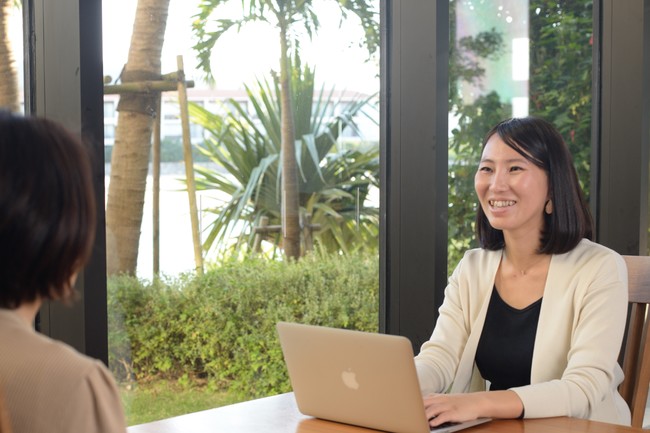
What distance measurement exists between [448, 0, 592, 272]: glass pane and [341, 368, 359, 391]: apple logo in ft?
4.75

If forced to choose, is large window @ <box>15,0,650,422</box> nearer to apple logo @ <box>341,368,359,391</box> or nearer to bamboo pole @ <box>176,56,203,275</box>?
bamboo pole @ <box>176,56,203,275</box>

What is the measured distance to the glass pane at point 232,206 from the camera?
240 centimetres

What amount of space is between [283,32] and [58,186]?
188 centimetres

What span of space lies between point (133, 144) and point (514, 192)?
97 cm

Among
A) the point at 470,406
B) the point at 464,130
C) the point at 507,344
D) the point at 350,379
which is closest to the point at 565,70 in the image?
the point at 464,130

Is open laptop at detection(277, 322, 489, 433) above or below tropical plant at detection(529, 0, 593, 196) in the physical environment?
below

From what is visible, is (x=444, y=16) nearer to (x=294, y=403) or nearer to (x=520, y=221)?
(x=520, y=221)

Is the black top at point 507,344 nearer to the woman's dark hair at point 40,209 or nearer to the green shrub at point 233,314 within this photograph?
the green shrub at point 233,314

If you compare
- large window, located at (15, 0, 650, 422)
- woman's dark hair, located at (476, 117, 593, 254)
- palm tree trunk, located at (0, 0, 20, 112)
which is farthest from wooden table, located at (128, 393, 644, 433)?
palm tree trunk, located at (0, 0, 20, 112)

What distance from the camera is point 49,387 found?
0.94 metres

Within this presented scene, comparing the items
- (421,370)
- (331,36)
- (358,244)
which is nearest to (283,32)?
(331,36)

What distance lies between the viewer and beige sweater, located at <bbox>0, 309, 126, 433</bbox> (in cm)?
94

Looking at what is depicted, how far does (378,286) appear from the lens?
9.65 feet

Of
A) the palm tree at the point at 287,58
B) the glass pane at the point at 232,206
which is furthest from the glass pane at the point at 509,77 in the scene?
the palm tree at the point at 287,58
